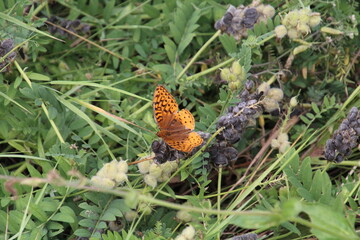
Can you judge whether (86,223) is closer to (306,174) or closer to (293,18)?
(306,174)

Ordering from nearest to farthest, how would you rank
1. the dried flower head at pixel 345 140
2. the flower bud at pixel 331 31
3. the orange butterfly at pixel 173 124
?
the orange butterfly at pixel 173 124 < the dried flower head at pixel 345 140 < the flower bud at pixel 331 31

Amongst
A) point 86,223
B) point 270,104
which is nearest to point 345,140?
point 270,104

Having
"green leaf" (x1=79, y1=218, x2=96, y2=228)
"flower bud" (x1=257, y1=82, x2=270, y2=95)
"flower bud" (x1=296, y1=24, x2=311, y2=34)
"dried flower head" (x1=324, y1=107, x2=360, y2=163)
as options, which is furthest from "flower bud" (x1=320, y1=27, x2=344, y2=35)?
"green leaf" (x1=79, y1=218, x2=96, y2=228)

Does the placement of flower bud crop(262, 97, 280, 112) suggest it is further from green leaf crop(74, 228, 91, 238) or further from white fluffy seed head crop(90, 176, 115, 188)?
green leaf crop(74, 228, 91, 238)

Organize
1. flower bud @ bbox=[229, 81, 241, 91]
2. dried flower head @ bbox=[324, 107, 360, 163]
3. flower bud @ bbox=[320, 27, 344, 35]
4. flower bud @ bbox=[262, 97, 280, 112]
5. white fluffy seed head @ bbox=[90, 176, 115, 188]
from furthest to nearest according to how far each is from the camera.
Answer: flower bud @ bbox=[320, 27, 344, 35] → flower bud @ bbox=[262, 97, 280, 112] → flower bud @ bbox=[229, 81, 241, 91] → dried flower head @ bbox=[324, 107, 360, 163] → white fluffy seed head @ bbox=[90, 176, 115, 188]

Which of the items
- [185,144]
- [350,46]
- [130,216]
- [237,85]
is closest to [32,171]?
[130,216]

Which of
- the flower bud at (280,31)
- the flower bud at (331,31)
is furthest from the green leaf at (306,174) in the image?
the flower bud at (331,31)

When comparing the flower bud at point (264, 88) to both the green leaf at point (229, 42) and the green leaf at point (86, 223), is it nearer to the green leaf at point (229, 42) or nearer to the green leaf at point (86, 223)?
the green leaf at point (229, 42)

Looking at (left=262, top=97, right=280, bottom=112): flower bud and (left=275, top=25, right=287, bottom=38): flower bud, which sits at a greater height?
(left=275, top=25, right=287, bottom=38): flower bud
